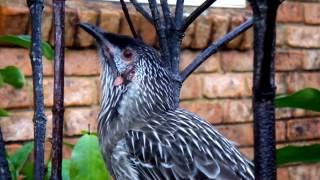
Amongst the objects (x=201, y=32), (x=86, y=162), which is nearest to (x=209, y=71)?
(x=201, y=32)

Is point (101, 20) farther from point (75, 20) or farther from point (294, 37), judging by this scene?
point (294, 37)

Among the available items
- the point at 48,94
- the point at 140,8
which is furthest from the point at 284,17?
the point at 140,8

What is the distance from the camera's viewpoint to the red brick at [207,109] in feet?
8.11

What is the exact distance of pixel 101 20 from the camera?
2188mm

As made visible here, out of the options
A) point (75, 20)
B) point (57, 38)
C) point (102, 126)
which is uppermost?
point (75, 20)

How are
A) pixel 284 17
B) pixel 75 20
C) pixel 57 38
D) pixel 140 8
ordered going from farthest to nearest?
1. pixel 284 17
2. pixel 75 20
3. pixel 140 8
4. pixel 57 38

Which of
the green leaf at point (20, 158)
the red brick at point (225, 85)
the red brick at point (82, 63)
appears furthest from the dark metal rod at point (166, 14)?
the red brick at point (225, 85)

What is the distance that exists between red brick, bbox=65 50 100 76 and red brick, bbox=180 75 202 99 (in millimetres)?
348

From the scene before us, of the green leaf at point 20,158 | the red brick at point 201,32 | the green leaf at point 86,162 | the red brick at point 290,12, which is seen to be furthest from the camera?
the red brick at point 290,12

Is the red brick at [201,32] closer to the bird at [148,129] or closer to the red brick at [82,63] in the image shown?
the red brick at [82,63]

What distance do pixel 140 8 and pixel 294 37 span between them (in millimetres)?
1595

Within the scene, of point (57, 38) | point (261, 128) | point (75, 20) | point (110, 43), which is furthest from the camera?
point (75, 20)

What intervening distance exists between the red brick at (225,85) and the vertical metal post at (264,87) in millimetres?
2014

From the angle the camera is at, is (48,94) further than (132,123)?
Yes
